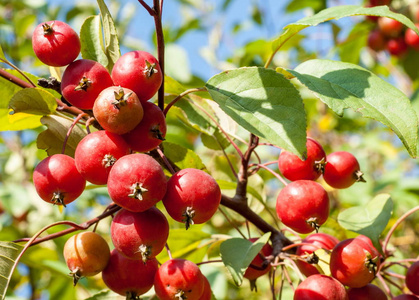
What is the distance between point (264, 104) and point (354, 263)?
1.95 feet

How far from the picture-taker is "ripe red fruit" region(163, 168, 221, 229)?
133 centimetres

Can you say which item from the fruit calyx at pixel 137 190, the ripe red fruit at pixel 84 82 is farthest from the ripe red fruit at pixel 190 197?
the ripe red fruit at pixel 84 82

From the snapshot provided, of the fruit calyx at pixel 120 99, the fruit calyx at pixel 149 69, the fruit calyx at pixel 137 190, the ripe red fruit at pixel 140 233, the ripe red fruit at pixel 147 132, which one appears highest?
the fruit calyx at pixel 149 69

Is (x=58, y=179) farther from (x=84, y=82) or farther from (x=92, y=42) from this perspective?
(x=92, y=42)

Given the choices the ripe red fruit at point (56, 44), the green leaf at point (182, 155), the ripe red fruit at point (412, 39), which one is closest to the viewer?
the ripe red fruit at point (56, 44)

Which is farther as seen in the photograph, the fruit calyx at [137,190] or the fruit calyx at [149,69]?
the fruit calyx at [149,69]

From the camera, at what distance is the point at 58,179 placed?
1.40m

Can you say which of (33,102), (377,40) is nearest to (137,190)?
(33,102)

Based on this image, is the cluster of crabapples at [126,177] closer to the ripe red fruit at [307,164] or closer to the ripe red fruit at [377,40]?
A: the ripe red fruit at [307,164]

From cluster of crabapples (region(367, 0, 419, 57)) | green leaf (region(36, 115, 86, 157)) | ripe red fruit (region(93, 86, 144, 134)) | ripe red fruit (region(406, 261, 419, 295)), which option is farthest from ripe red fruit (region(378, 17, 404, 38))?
ripe red fruit (region(93, 86, 144, 134))

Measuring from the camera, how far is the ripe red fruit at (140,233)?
1.32 m

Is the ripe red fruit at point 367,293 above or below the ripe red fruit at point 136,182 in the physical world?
below

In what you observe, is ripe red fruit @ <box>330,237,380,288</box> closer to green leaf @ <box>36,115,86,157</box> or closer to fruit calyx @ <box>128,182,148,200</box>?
fruit calyx @ <box>128,182,148,200</box>

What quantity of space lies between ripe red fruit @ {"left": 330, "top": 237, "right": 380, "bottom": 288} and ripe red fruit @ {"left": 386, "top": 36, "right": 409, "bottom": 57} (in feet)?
11.7
